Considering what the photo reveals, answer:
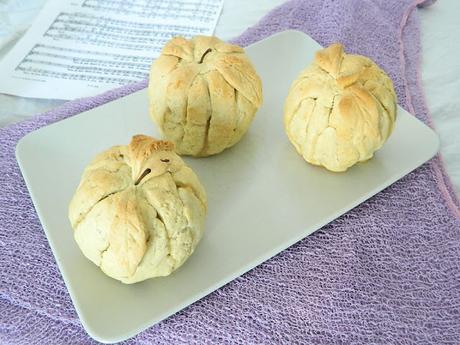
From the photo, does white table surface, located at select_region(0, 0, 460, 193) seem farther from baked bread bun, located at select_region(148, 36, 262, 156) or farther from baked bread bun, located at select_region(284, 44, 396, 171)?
baked bread bun, located at select_region(148, 36, 262, 156)

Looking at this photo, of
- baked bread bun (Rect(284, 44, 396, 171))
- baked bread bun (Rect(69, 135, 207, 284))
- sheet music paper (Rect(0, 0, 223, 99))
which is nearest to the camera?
baked bread bun (Rect(69, 135, 207, 284))

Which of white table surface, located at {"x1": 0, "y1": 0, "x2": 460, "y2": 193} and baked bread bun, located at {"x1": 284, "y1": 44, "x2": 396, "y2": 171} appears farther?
white table surface, located at {"x1": 0, "y1": 0, "x2": 460, "y2": 193}

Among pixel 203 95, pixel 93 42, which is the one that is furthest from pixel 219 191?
pixel 93 42

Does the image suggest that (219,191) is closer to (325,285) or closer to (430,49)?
(325,285)

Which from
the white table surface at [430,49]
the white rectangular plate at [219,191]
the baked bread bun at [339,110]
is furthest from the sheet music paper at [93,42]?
the baked bread bun at [339,110]

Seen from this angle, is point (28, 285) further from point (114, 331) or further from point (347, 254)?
point (347, 254)

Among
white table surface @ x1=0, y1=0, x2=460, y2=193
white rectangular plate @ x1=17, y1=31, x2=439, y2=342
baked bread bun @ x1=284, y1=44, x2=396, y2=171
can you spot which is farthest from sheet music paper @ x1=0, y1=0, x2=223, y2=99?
baked bread bun @ x1=284, y1=44, x2=396, y2=171
